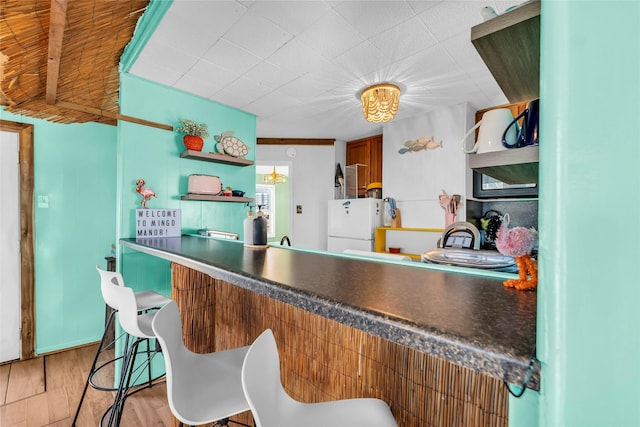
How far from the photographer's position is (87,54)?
75.0 inches

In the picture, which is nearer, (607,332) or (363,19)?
(607,332)

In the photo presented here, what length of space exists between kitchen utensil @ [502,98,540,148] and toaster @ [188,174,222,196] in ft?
7.69

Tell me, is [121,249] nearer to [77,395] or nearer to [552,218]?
[77,395]

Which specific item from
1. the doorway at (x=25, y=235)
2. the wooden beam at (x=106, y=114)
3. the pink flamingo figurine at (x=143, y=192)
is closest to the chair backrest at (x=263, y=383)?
the pink flamingo figurine at (x=143, y=192)

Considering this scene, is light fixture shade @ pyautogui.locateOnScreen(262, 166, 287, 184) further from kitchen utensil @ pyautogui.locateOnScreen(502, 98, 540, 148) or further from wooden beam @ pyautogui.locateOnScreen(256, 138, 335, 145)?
kitchen utensil @ pyautogui.locateOnScreen(502, 98, 540, 148)

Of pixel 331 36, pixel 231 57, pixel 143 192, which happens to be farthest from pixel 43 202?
pixel 331 36

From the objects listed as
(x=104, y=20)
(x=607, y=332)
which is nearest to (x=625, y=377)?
(x=607, y=332)

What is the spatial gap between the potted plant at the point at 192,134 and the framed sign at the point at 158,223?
22.3 inches

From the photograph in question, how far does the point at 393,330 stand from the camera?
49 centimetres

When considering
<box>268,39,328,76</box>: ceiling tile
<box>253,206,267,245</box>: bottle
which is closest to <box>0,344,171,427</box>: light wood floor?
<box>253,206,267,245</box>: bottle

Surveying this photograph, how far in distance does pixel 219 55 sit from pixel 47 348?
2.94m

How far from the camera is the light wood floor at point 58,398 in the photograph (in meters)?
1.88

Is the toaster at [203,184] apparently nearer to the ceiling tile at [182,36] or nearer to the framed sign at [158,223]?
the framed sign at [158,223]

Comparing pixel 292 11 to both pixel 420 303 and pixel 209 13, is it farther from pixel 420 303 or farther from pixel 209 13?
pixel 420 303
